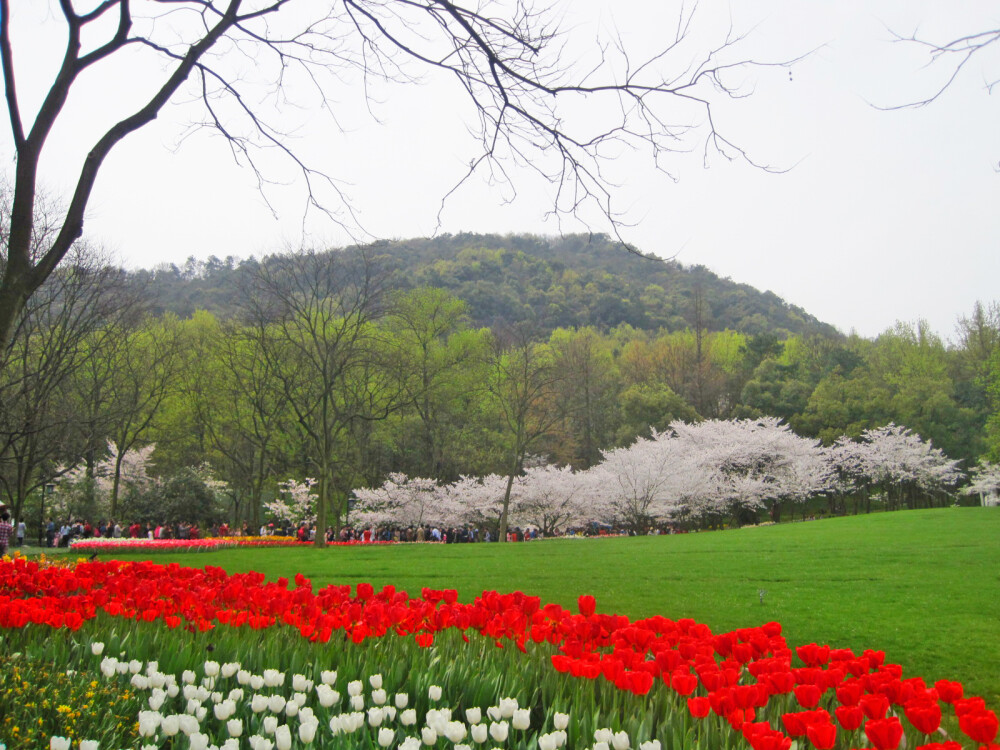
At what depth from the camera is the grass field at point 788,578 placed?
7.71 m

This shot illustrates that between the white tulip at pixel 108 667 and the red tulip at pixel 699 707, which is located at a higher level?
the red tulip at pixel 699 707

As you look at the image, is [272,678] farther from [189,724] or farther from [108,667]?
[108,667]

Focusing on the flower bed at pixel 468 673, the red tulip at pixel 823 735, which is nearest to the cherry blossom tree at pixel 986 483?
the flower bed at pixel 468 673

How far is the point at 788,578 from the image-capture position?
12422 millimetres

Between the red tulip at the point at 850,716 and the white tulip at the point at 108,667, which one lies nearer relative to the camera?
the red tulip at the point at 850,716

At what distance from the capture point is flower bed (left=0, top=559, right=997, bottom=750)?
2.56 metres

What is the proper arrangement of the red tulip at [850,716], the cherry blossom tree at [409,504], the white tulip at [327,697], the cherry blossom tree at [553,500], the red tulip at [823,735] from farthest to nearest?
1. the cherry blossom tree at [409,504]
2. the cherry blossom tree at [553,500]
3. the white tulip at [327,697]
4. the red tulip at [850,716]
5. the red tulip at [823,735]

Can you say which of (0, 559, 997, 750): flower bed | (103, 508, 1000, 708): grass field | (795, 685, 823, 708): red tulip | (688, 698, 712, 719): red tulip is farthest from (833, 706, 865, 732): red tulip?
(103, 508, 1000, 708): grass field

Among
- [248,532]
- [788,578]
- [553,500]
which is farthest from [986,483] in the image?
[248,532]

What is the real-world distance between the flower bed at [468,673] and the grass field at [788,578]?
12.5ft

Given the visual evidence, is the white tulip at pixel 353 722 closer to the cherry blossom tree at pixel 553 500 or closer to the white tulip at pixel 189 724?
the white tulip at pixel 189 724

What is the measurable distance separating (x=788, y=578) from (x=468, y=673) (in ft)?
34.4

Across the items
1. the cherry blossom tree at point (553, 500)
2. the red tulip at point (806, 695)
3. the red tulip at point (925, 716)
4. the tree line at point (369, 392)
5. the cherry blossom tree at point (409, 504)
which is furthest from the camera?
the cherry blossom tree at point (409, 504)

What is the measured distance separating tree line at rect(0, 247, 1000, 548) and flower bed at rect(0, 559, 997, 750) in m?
15.5
